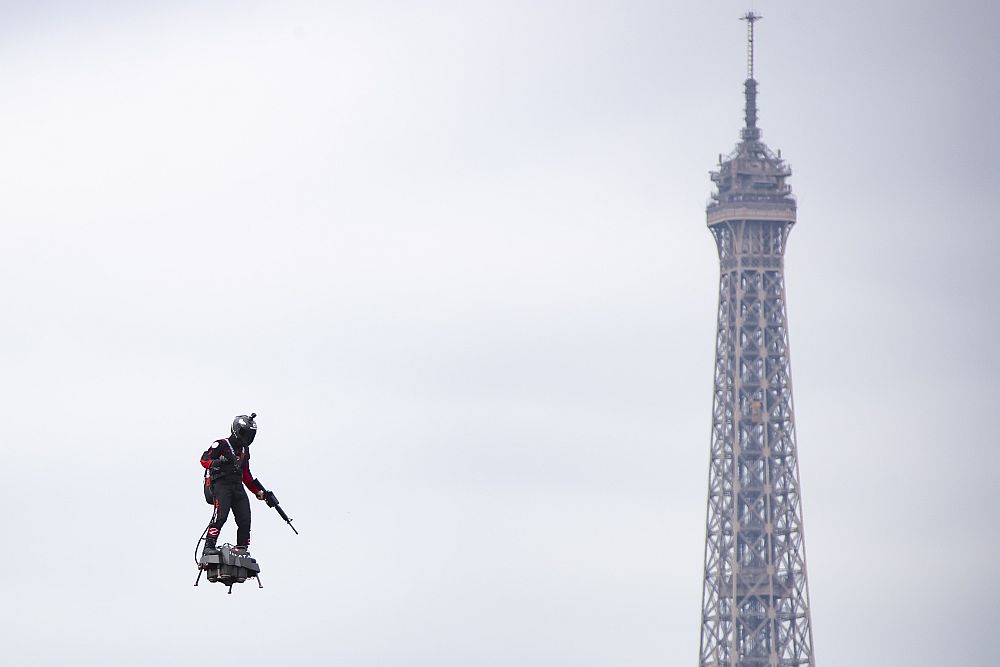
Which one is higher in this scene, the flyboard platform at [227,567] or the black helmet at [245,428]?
the black helmet at [245,428]

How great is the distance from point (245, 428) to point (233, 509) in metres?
2.41

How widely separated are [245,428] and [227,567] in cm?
340

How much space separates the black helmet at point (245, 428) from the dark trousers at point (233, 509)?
129 centimetres

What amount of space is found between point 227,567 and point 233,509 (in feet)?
5.04

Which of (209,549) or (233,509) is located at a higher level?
(233,509)

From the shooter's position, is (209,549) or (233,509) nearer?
(209,549)

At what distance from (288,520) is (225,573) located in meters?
3.31

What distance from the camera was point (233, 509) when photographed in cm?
7894

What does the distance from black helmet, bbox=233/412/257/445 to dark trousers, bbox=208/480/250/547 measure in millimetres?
1288

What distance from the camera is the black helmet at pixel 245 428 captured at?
77375 millimetres

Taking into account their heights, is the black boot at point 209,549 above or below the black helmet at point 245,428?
below

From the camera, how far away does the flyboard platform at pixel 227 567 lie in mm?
78000

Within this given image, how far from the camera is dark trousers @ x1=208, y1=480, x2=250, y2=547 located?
78438 mm

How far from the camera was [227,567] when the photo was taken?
78188 millimetres
